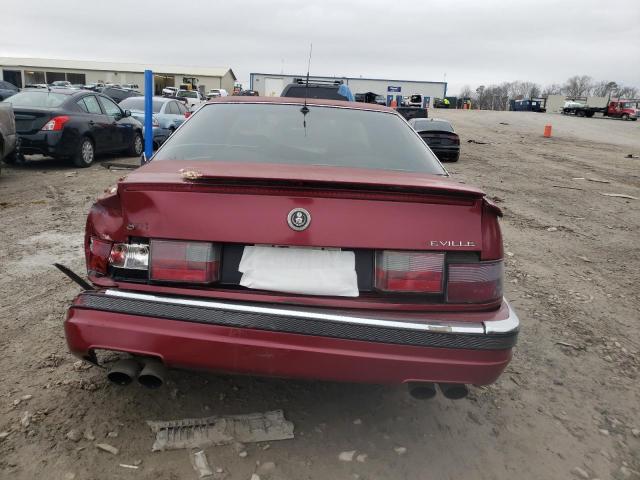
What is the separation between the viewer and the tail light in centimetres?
962

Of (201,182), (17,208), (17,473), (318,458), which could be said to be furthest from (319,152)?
(17,208)

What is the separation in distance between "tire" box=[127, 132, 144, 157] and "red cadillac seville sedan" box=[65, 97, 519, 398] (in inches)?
431

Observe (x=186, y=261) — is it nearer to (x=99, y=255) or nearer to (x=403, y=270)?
(x=99, y=255)

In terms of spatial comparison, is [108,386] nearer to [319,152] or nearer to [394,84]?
[319,152]

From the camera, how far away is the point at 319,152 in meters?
3.11

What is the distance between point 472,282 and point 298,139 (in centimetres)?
144

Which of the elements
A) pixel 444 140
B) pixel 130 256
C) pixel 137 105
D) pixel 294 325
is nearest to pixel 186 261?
pixel 130 256

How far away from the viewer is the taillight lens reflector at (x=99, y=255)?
7.70 feet

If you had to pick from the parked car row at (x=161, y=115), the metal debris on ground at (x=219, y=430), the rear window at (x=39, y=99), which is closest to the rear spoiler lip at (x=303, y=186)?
the metal debris on ground at (x=219, y=430)

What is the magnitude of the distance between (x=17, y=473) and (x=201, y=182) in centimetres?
142

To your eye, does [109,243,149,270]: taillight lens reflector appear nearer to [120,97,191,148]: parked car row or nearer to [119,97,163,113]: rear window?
[120,97,191,148]: parked car row

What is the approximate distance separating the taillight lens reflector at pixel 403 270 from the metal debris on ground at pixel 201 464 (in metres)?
1.06

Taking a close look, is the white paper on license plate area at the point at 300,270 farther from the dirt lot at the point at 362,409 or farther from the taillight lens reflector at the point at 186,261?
the dirt lot at the point at 362,409

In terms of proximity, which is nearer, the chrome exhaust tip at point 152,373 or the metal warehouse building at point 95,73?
the chrome exhaust tip at point 152,373
